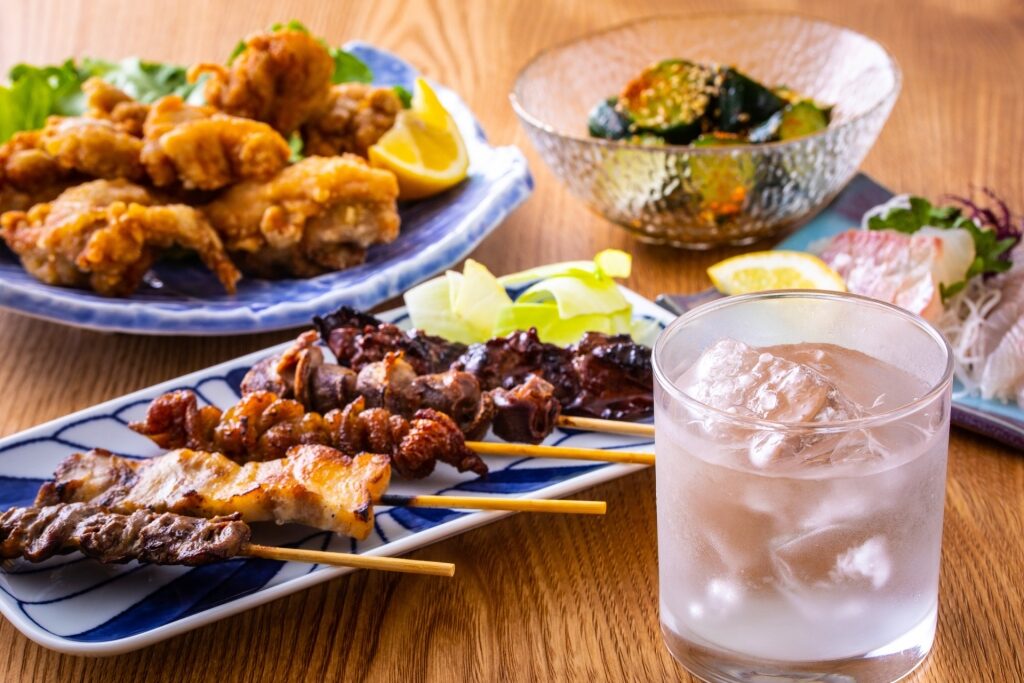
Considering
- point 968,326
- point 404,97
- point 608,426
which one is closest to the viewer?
point 608,426

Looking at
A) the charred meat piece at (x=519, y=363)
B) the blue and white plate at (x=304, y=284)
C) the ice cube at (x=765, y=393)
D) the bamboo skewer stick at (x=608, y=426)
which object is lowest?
the blue and white plate at (x=304, y=284)

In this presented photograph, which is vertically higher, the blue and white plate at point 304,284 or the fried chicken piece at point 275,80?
the fried chicken piece at point 275,80

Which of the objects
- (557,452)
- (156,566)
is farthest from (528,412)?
(156,566)

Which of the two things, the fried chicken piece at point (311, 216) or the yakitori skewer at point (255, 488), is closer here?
the yakitori skewer at point (255, 488)

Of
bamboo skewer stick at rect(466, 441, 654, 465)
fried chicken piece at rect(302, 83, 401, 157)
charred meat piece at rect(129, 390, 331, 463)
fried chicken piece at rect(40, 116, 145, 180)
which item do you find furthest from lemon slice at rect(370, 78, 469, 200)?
bamboo skewer stick at rect(466, 441, 654, 465)

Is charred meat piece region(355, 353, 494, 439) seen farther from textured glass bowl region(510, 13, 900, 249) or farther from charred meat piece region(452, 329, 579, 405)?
textured glass bowl region(510, 13, 900, 249)

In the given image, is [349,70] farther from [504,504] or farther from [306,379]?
[504,504]

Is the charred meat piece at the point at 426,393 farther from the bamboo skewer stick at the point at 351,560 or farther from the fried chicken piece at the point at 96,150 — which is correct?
the fried chicken piece at the point at 96,150

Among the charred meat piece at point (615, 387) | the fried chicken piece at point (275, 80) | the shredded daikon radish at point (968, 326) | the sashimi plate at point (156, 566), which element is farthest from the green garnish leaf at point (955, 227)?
the fried chicken piece at point (275, 80)
